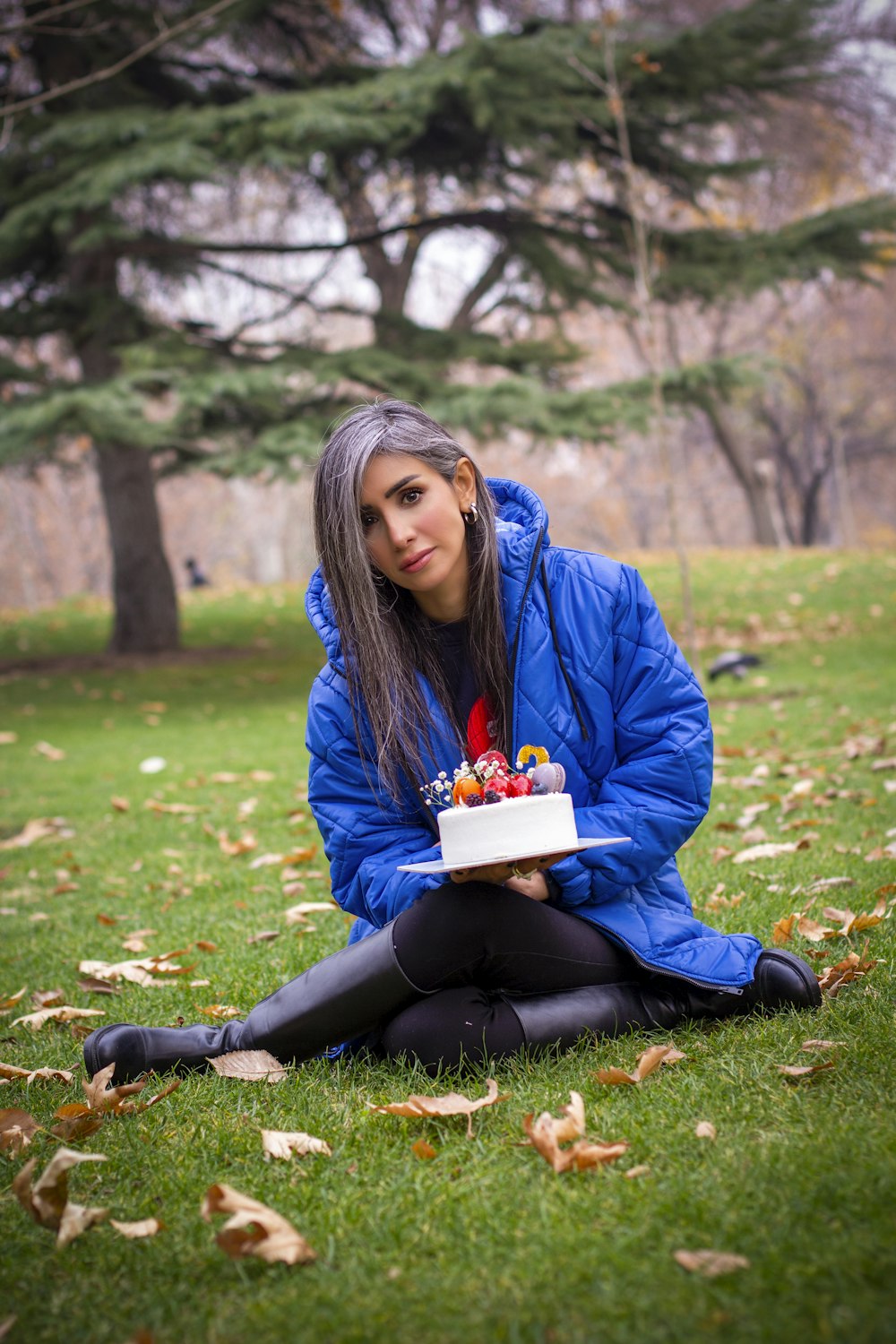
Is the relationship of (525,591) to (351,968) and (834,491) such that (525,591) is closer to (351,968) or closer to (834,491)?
(351,968)

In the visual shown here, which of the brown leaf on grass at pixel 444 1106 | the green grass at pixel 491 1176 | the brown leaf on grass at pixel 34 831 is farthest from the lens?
the brown leaf on grass at pixel 34 831

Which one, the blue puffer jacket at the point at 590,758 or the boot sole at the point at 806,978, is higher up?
the blue puffer jacket at the point at 590,758

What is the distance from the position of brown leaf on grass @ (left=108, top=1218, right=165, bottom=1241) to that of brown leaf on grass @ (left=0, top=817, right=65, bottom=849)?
455 cm

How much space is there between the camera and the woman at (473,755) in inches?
101

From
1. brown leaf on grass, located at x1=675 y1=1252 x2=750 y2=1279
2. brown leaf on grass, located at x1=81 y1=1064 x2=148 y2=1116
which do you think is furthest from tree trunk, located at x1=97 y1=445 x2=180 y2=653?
brown leaf on grass, located at x1=675 y1=1252 x2=750 y2=1279

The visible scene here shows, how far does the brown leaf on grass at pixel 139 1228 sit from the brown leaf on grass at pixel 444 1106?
0.52 meters

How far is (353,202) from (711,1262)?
42.5ft

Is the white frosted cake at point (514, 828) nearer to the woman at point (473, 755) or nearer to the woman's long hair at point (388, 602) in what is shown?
the woman at point (473, 755)

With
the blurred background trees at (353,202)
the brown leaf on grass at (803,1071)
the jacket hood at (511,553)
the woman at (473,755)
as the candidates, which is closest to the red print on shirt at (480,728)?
the woman at (473,755)

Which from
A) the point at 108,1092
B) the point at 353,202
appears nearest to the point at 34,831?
the point at 108,1092

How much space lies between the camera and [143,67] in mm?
12328

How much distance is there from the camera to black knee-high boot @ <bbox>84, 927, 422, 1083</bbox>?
254 centimetres

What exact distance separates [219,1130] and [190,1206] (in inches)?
12.7

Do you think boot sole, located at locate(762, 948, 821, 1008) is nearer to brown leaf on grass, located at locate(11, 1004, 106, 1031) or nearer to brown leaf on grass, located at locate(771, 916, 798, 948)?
brown leaf on grass, located at locate(771, 916, 798, 948)
